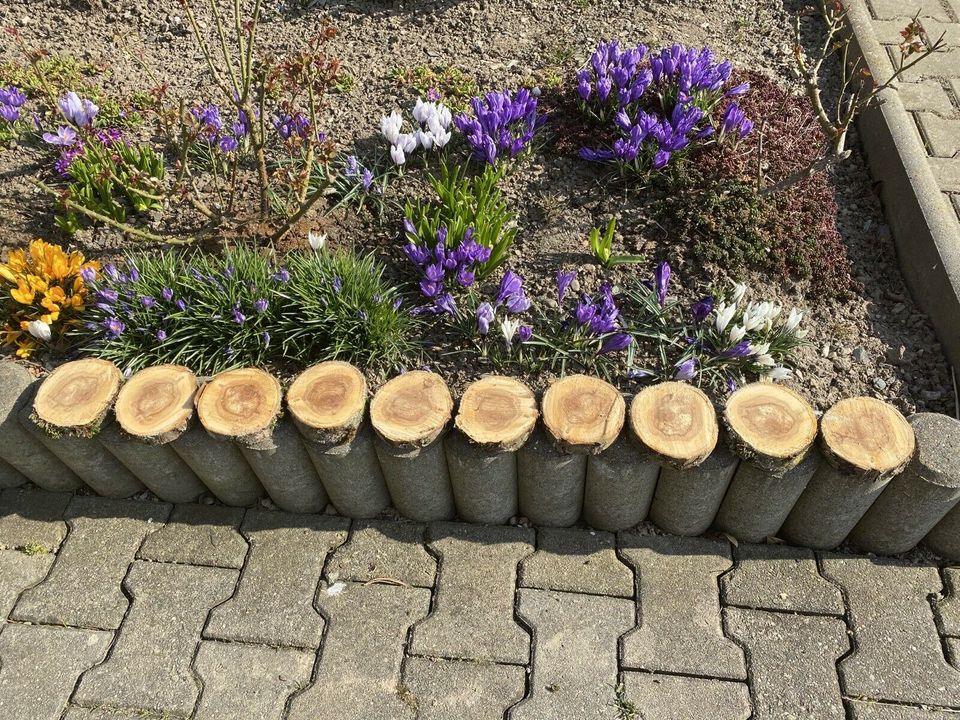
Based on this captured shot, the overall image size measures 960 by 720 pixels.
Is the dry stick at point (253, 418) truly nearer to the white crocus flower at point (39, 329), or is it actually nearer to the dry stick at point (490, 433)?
the dry stick at point (490, 433)

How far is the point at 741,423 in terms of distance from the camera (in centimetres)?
205

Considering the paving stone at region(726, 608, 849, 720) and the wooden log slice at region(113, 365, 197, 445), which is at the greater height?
the wooden log slice at region(113, 365, 197, 445)

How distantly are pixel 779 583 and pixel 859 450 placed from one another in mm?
735

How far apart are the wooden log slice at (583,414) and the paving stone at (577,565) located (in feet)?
2.22

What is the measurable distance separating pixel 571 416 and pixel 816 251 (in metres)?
1.60

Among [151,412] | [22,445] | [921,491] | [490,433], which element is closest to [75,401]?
[151,412]

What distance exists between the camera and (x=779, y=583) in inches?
98.7

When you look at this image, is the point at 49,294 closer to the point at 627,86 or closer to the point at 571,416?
the point at 571,416

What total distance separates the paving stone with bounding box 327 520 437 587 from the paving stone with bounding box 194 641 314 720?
34 cm

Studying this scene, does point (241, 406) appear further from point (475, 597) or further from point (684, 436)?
point (684, 436)

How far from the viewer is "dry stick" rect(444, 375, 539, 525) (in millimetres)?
2064

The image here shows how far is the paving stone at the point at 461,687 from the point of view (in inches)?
89.2

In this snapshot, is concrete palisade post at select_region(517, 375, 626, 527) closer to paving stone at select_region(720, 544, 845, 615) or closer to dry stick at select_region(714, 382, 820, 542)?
dry stick at select_region(714, 382, 820, 542)

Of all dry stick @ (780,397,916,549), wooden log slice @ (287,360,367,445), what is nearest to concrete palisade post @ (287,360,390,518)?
wooden log slice @ (287,360,367,445)
